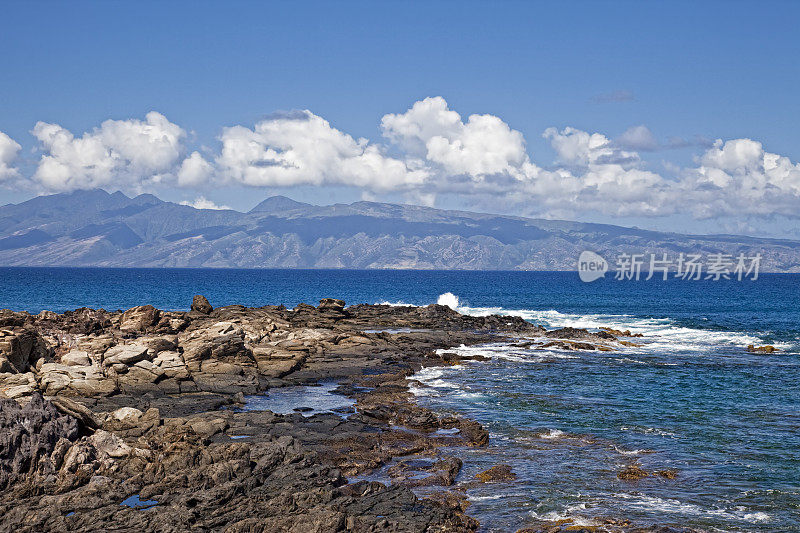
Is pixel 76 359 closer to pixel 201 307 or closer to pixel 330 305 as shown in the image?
pixel 201 307

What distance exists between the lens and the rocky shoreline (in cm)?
1802

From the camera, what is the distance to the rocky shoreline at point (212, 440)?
59.1 ft

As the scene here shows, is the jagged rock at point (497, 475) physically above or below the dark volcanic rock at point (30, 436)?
below

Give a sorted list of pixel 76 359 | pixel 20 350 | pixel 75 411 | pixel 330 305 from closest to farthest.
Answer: pixel 75 411 → pixel 20 350 → pixel 76 359 → pixel 330 305

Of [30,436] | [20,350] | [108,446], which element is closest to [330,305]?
[20,350]

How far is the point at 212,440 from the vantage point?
83.9 ft

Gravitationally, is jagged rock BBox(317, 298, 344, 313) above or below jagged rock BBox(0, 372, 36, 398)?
below

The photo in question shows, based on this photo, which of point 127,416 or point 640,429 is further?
point 640,429

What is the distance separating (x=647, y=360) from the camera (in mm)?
51750

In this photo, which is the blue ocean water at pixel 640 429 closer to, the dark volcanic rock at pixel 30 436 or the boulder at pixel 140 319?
the dark volcanic rock at pixel 30 436

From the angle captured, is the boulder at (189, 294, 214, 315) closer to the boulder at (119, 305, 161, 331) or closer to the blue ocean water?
the boulder at (119, 305, 161, 331)

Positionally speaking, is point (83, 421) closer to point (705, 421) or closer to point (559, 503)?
point (559, 503)

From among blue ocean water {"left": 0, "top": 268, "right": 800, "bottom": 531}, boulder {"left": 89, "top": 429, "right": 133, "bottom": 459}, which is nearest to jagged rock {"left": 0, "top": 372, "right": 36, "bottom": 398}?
boulder {"left": 89, "top": 429, "right": 133, "bottom": 459}

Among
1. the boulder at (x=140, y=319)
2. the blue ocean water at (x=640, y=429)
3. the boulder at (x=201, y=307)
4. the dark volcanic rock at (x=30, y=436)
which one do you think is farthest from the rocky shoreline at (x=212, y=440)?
the boulder at (x=201, y=307)
